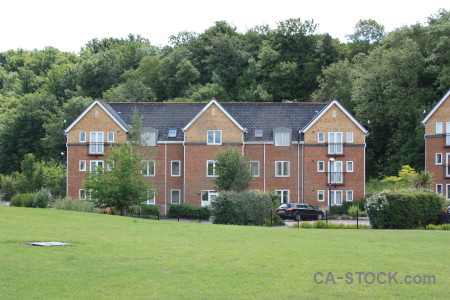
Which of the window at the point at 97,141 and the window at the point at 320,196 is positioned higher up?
the window at the point at 97,141

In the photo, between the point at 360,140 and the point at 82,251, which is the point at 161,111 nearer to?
the point at 360,140

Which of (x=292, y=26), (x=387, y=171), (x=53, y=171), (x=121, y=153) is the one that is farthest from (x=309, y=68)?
(x=121, y=153)

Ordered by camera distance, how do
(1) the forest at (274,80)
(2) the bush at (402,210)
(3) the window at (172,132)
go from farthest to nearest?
1. (1) the forest at (274,80)
2. (3) the window at (172,132)
3. (2) the bush at (402,210)

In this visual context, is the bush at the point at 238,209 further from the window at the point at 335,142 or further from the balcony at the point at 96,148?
the balcony at the point at 96,148

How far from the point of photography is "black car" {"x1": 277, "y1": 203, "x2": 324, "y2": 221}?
5222cm

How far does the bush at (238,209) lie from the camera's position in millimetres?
41094

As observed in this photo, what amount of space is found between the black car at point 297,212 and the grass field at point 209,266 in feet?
85.0

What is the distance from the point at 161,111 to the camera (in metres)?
65.6

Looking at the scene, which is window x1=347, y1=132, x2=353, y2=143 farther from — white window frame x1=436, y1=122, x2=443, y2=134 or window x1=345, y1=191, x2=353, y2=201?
white window frame x1=436, y1=122, x2=443, y2=134

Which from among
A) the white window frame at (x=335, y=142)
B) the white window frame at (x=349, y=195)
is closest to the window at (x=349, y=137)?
the white window frame at (x=335, y=142)

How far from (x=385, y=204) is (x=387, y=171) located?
38.2 m

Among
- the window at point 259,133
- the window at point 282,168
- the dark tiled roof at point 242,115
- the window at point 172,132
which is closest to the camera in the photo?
the window at point 282,168

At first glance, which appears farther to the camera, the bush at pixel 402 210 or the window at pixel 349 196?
the window at pixel 349 196

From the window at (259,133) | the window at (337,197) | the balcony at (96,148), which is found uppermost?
the window at (259,133)
